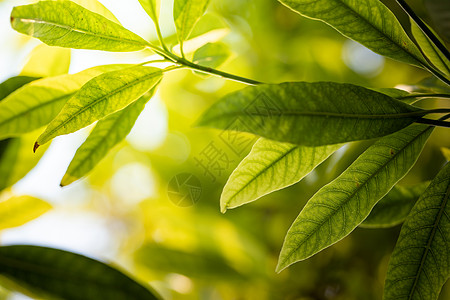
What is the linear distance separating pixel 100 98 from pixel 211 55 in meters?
0.27

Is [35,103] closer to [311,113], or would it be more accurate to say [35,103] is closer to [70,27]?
[70,27]

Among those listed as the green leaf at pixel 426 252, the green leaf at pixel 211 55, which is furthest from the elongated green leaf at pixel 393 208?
the green leaf at pixel 211 55

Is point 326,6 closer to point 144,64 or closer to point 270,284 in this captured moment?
point 144,64

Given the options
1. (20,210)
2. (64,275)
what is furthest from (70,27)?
(20,210)

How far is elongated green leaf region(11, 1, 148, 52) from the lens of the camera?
579mm

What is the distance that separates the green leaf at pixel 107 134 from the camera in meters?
0.75

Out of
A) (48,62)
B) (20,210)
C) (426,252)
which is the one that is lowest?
(426,252)

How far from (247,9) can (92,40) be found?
1010mm

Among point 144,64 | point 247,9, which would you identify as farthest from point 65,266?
point 247,9

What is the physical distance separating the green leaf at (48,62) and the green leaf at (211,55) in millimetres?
279

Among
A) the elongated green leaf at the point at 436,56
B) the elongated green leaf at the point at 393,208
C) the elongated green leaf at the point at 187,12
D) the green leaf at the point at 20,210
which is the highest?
the elongated green leaf at the point at 187,12

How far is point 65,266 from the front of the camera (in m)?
0.90

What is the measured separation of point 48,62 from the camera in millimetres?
884

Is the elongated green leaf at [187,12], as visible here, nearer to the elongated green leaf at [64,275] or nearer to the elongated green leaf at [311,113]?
the elongated green leaf at [311,113]
